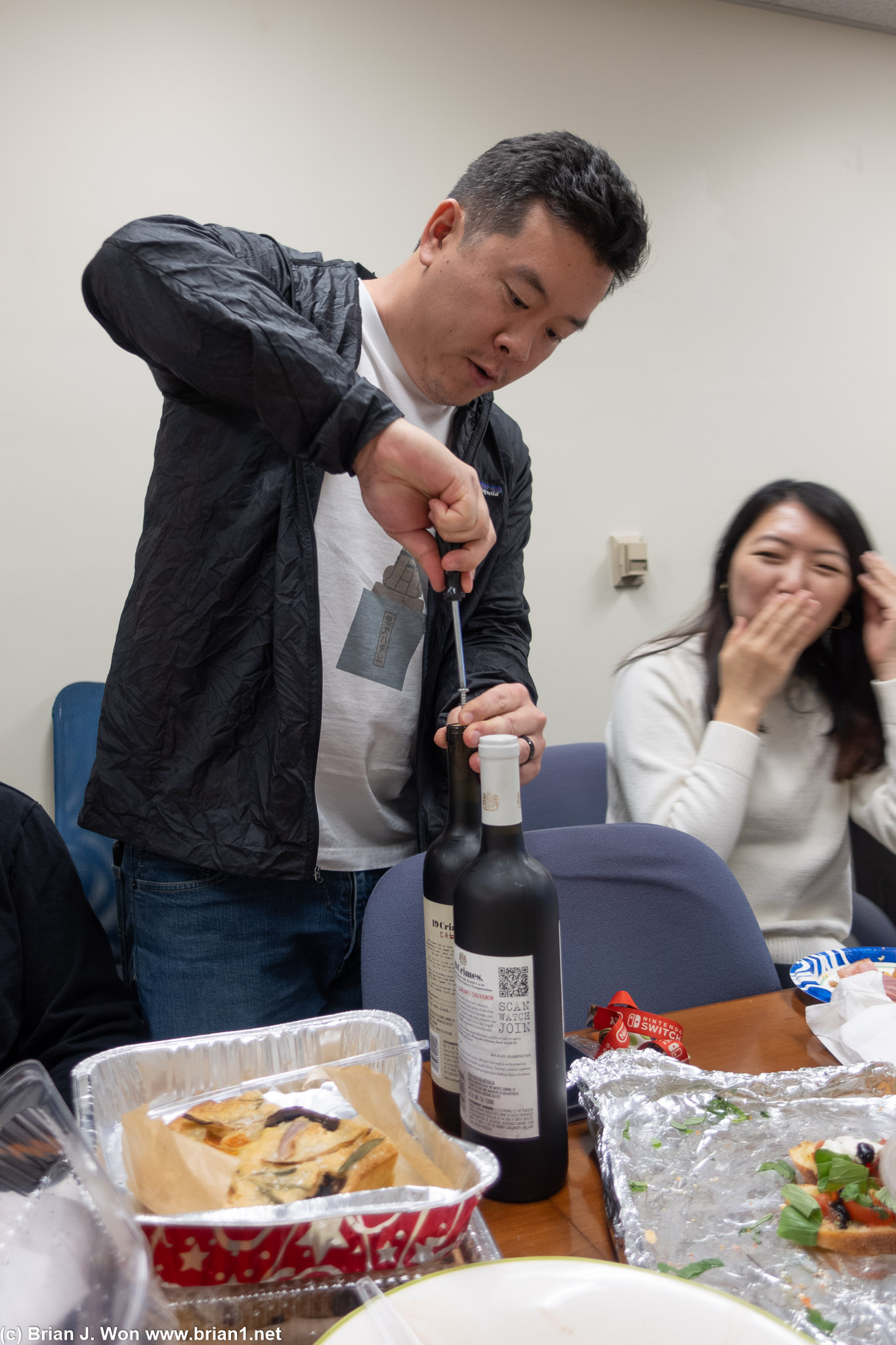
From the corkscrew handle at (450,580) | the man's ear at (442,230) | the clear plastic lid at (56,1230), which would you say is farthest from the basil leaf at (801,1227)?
the man's ear at (442,230)

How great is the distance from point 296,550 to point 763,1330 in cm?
92

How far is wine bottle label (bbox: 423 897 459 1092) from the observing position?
0.62 m

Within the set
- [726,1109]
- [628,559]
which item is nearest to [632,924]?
[726,1109]

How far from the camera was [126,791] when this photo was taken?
45.5 inches

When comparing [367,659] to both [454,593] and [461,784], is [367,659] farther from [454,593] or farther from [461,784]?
[461,784]

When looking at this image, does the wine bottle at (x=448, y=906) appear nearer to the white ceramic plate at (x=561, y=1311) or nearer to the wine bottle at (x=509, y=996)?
the wine bottle at (x=509, y=996)

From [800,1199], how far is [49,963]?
883 mm

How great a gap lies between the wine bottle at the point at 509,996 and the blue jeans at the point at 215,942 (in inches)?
25.5

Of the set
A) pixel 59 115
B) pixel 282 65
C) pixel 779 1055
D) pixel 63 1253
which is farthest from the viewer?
pixel 282 65

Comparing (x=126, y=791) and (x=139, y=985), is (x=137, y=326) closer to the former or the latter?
(x=126, y=791)

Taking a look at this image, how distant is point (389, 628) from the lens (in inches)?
49.2

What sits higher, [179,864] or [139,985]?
[179,864]

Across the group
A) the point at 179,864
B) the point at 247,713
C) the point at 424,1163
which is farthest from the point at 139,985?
the point at 424,1163

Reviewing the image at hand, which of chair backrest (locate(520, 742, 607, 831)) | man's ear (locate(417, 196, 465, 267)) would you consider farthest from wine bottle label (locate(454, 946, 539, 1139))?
chair backrest (locate(520, 742, 607, 831))
